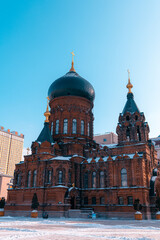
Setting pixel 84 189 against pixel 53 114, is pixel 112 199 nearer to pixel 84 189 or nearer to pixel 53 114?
pixel 84 189

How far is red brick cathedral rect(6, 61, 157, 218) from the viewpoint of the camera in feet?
97.5

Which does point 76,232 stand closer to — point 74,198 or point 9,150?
point 74,198

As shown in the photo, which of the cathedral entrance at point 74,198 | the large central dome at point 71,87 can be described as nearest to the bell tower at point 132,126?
the large central dome at point 71,87

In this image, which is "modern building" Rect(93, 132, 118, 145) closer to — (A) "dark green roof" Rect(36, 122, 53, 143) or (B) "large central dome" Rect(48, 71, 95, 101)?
(B) "large central dome" Rect(48, 71, 95, 101)

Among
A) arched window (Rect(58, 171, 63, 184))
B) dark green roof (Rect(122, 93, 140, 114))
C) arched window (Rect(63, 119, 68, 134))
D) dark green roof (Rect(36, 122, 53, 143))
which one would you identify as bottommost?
arched window (Rect(58, 171, 63, 184))

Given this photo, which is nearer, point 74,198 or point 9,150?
point 74,198

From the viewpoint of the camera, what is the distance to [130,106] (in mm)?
36500

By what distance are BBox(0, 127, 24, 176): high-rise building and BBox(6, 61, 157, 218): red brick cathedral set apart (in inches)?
2325

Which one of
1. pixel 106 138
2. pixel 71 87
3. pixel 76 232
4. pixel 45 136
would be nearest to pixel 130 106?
pixel 71 87

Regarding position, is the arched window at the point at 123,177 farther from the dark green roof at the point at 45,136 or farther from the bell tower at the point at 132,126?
the dark green roof at the point at 45,136

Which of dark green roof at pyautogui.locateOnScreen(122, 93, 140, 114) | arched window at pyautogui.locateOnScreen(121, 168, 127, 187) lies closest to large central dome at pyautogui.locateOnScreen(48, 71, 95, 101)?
dark green roof at pyautogui.locateOnScreen(122, 93, 140, 114)

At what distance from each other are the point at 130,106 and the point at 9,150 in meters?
70.6

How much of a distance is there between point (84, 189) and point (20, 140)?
72.9 m

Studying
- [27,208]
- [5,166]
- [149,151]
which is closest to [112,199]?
[149,151]
